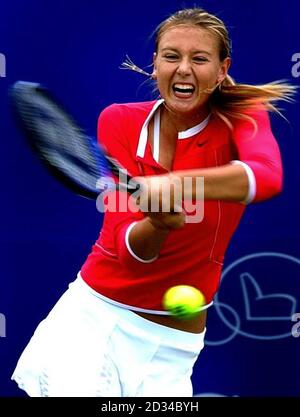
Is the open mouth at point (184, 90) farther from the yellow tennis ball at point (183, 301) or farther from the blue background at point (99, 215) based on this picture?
the blue background at point (99, 215)

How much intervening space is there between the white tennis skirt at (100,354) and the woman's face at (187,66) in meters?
0.63

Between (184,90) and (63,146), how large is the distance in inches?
15.8

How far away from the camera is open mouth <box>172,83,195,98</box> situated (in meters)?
2.60

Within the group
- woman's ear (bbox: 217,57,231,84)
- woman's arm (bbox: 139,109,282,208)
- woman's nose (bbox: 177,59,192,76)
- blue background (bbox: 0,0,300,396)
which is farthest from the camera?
blue background (bbox: 0,0,300,396)

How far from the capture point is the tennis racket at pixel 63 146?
2311 millimetres

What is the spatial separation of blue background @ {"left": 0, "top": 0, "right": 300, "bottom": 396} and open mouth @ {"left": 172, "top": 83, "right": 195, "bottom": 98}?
908 millimetres

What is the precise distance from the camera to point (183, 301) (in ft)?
8.44

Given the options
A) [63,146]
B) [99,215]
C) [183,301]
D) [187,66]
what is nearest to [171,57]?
[187,66]

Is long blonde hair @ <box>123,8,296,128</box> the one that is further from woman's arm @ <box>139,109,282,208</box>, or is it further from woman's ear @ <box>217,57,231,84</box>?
woman's arm @ <box>139,109,282,208</box>

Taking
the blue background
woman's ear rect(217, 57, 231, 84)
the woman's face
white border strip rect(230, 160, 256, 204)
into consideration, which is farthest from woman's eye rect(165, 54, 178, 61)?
the blue background

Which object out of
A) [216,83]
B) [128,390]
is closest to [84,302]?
[128,390]

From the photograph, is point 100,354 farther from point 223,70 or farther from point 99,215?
point 99,215

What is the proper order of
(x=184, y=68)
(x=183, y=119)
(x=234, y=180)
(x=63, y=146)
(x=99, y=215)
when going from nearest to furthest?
(x=234, y=180)
(x=63, y=146)
(x=184, y=68)
(x=183, y=119)
(x=99, y=215)

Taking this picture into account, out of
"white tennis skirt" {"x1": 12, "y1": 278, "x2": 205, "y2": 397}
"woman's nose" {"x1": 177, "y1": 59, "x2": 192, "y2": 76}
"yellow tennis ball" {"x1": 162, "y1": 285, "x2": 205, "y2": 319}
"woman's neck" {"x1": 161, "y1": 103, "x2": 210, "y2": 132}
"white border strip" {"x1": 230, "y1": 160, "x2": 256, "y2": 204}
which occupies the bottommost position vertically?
"white tennis skirt" {"x1": 12, "y1": 278, "x2": 205, "y2": 397}
